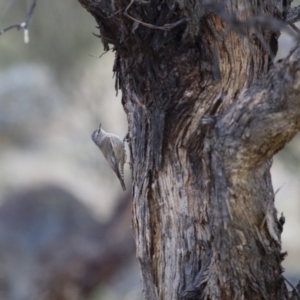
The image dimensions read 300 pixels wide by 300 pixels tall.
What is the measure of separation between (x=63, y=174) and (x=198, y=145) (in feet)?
38.0

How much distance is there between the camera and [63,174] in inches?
556

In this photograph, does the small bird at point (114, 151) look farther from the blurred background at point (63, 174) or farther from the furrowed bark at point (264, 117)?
the blurred background at point (63, 174)

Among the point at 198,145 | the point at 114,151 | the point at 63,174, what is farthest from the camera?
the point at 63,174

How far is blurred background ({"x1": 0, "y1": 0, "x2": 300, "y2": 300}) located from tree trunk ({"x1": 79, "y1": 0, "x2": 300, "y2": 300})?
5010 mm

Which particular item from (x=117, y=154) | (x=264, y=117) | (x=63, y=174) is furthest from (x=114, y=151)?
(x=63, y=174)

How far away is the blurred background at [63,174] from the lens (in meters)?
8.81

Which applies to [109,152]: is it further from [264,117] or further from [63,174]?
[63,174]

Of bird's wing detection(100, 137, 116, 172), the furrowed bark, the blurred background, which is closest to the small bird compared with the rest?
bird's wing detection(100, 137, 116, 172)

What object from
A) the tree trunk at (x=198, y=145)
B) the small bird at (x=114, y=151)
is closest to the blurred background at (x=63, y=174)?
the small bird at (x=114, y=151)

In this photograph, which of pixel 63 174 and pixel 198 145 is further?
pixel 63 174

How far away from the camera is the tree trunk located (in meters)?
2.44

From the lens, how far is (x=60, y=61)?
13133 millimetres

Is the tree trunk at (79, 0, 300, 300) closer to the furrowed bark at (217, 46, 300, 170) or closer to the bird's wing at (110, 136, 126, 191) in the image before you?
the furrowed bark at (217, 46, 300, 170)

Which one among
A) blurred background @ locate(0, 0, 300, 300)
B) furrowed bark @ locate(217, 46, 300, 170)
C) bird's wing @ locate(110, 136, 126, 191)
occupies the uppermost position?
blurred background @ locate(0, 0, 300, 300)
